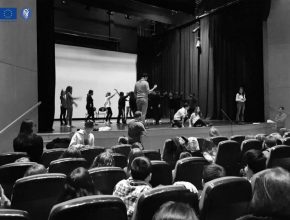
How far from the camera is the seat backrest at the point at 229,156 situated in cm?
474

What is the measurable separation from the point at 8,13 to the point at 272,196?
675 cm

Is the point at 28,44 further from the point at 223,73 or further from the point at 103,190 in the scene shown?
the point at 223,73

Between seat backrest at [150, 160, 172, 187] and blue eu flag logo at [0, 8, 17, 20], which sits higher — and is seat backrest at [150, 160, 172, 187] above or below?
below

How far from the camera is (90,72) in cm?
1547

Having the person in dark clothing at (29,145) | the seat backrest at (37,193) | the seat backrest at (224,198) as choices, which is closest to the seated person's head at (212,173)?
the seat backrest at (224,198)

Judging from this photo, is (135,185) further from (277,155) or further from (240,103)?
(240,103)

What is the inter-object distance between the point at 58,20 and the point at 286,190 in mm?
14204

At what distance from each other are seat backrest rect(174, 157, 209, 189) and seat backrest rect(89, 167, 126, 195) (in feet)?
2.04

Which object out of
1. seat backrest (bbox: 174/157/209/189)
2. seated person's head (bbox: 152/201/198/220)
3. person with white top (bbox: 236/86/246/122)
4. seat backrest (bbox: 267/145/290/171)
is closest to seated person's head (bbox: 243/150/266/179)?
seat backrest (bbox: 174/157/209/189)

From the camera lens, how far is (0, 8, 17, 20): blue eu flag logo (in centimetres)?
660

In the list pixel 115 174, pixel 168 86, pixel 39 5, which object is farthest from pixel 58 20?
pixel 115 174

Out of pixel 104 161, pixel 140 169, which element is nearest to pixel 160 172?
pixel 104 161

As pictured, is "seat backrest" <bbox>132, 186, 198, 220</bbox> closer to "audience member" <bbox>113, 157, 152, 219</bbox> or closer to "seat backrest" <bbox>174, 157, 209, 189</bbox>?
"audience member" <bbox>113, 157, 152, 219</bbox>

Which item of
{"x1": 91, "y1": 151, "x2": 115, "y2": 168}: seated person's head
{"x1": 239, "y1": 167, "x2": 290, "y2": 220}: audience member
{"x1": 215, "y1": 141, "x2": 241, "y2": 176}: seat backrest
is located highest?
{"x1": 239, "y1": 167, "x2": 290, "y2": 220}: audience member
